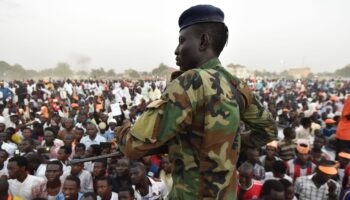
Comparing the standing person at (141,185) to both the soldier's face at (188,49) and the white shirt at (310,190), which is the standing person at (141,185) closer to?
the white shirt at (310,190)

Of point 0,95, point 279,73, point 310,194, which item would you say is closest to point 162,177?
point 310,194

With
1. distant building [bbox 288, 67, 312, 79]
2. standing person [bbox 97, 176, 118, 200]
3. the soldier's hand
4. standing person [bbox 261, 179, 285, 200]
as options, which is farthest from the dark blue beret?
distant building [bbox 288, 67, 312, 79]

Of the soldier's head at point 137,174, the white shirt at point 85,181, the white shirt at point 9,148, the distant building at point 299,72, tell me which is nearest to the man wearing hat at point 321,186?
the soldier's head at point 137,174

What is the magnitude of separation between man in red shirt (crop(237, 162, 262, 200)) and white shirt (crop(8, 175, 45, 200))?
7.41 ft

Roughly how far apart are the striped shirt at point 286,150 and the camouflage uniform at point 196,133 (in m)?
4.06

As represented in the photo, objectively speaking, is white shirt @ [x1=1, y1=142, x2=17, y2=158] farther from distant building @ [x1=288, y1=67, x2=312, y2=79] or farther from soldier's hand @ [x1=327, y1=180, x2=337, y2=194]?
distant building @ [x1=288, y1=67, x2=312, y2=79]

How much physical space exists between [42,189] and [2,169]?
3.24 ft

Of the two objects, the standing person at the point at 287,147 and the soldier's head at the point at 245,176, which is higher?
the soldier's head at the point at 245,176

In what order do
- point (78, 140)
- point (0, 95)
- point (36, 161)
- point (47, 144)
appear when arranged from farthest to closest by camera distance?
point (0, 95) < point (78, 140) < point (47, 144) < point (36, 161)

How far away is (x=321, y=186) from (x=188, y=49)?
3077 mm

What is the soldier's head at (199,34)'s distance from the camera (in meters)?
1.35

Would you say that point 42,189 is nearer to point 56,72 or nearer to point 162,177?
point 162,177

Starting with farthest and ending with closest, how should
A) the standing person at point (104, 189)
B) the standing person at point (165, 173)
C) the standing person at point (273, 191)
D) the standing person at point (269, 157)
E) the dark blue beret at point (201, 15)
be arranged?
1. the standing person at point (269, 157)
2. the standing person at point (165, 173)
3. the standing person at point (104, 189)
4. the standing person at point (273, 191)
5. the dark blue beret at point (201, 15)

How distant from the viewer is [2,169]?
438 centimetres
